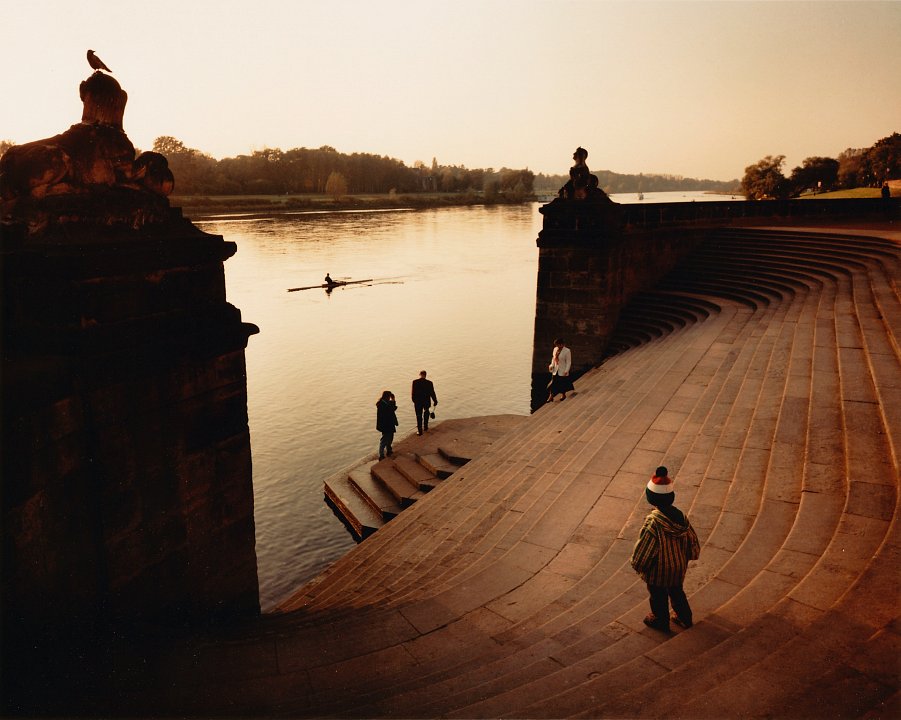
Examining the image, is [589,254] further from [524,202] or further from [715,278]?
[524,202]

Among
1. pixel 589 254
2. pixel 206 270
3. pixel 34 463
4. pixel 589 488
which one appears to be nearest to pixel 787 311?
pixel 589 254

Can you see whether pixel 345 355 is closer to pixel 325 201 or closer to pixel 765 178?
pixel 765 178

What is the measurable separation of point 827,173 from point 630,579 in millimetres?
59429

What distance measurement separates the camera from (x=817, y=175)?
53.2m

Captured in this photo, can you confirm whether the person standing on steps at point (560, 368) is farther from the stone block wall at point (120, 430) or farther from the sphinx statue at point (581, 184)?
the stone block wall at point (120, 430)

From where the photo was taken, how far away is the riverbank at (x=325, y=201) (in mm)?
82681

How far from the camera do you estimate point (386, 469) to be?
1063 centimetres

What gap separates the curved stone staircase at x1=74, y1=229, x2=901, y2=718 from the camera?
2975 millimetres

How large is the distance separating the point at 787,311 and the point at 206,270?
10192 millimetres

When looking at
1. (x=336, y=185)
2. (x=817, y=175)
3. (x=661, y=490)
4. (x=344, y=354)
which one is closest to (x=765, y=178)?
(x=817, y=175)

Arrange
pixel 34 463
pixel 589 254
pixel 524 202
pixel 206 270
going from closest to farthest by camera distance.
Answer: pixel 34 463, pixel 206 270, pixel 589 254, pixel 524 202

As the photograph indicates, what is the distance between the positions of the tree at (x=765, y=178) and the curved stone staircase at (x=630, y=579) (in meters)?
42.2

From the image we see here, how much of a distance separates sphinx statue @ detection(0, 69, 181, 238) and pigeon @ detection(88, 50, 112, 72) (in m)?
0.04

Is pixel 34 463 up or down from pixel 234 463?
up
